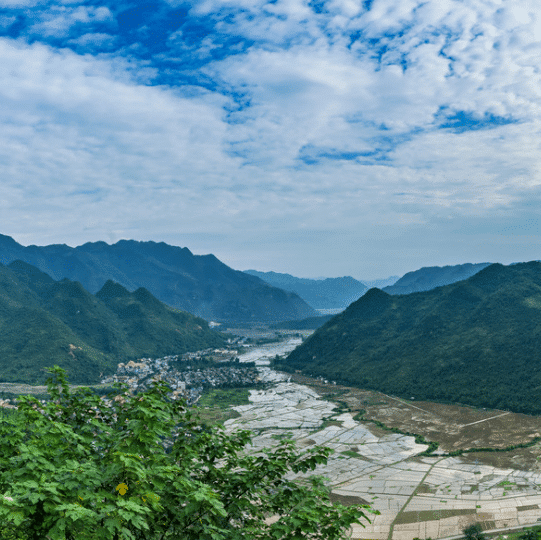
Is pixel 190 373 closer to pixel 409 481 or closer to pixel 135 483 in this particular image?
pixel 409 481

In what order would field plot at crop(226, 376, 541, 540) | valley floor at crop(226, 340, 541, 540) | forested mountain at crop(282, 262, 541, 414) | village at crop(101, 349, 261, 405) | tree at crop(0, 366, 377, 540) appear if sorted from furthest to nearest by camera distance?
village at crop(101, 349, 261, 405) → forested mountain at crop(282, 262, 541, 414) → field plot at crop(226, 376, 541, 540) → valley floor at crop(226, 340, 541, 540) → tree at crop(0, 366, 377, 540)

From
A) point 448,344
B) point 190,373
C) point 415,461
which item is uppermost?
point 448,344

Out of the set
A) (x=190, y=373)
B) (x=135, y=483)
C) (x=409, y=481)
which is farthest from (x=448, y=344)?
(x=135, y=483)

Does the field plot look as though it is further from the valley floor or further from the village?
the village

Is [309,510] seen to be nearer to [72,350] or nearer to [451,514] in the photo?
[451,514]

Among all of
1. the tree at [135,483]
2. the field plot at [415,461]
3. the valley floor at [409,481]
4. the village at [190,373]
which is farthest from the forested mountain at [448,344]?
the tree at [135,483]

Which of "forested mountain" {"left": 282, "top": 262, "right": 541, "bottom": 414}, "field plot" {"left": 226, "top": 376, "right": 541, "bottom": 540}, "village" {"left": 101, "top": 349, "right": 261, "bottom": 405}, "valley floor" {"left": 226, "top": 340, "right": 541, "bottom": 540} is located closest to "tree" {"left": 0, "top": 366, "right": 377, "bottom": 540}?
"valley floor" {"left": 226, "top": 340, "right": 541, "bottom": 540}

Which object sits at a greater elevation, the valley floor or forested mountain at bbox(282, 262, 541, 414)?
forested mountain at bbox(282, 262, 541, 414)
